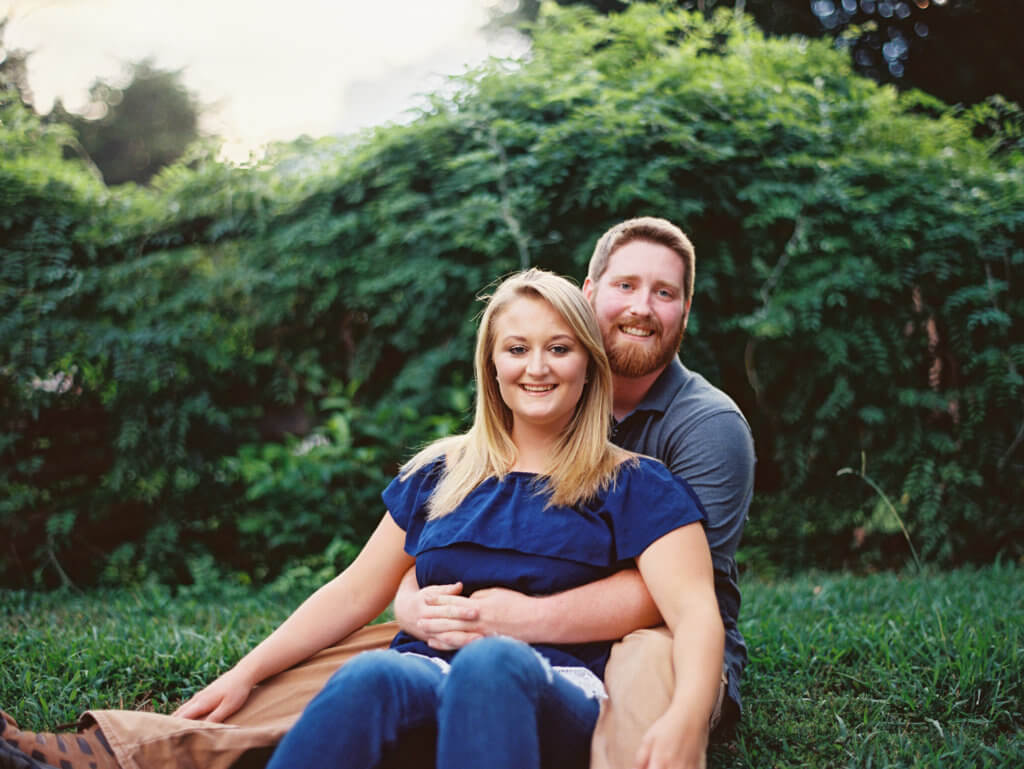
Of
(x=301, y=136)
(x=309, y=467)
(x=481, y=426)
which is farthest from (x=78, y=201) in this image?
(x=481, y=426)

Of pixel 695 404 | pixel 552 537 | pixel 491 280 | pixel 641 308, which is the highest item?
pixel 491 280

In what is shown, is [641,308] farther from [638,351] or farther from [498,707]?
[498,707]

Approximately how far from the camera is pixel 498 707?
144 centimetres

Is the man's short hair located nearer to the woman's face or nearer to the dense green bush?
the woman's face

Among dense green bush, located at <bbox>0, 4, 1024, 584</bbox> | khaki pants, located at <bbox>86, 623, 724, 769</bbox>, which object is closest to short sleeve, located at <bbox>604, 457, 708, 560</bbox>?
khaki pants, located at <bbox>86, 623, 724, 769</bbox>

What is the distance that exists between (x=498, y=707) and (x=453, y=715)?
0.28 ft

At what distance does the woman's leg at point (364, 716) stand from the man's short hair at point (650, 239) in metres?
1.46

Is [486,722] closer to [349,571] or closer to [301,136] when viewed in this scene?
[349,571]

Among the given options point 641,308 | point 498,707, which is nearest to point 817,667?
point 641,308

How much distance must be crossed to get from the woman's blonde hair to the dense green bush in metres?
2.09

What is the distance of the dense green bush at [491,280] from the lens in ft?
13.6

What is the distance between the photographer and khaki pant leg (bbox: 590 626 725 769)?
159 cm

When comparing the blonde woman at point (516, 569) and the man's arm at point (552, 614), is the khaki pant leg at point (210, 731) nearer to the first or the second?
the blonde woman at point (516, 569)

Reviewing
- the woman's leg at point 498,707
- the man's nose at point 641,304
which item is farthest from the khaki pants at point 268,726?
the man's nose at point 641,304
